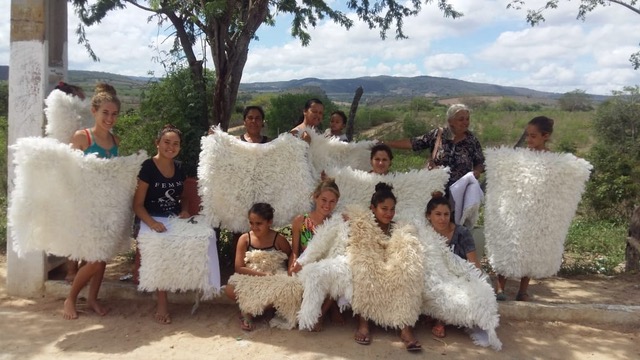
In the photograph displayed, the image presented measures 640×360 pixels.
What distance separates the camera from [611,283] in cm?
567

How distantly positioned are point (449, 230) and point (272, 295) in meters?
1.57

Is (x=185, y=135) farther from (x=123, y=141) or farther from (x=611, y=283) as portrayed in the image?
(x=611, y=283)

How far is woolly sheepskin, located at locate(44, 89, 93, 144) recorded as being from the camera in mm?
4512

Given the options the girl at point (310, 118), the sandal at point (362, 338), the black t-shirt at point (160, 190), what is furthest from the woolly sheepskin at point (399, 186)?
the black t-shirt at point (160, 190)

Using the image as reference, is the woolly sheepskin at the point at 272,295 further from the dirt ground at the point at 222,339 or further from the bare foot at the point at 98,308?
the bare foot at the point at 98,308

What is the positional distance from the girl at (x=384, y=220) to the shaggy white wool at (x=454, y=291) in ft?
0.88

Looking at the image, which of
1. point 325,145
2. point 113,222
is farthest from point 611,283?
point 113,222

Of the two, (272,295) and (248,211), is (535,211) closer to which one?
(272,295)

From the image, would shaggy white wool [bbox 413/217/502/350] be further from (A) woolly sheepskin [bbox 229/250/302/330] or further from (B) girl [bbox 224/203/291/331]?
(B) girl [bbox 224/203/291/331]

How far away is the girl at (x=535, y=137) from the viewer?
178 inches

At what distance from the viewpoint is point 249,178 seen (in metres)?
4.63

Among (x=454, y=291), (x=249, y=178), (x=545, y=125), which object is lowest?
(x=454, y=291)

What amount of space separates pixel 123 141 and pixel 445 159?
369 cm

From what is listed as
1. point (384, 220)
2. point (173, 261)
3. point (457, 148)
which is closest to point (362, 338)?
point (384, 220)
